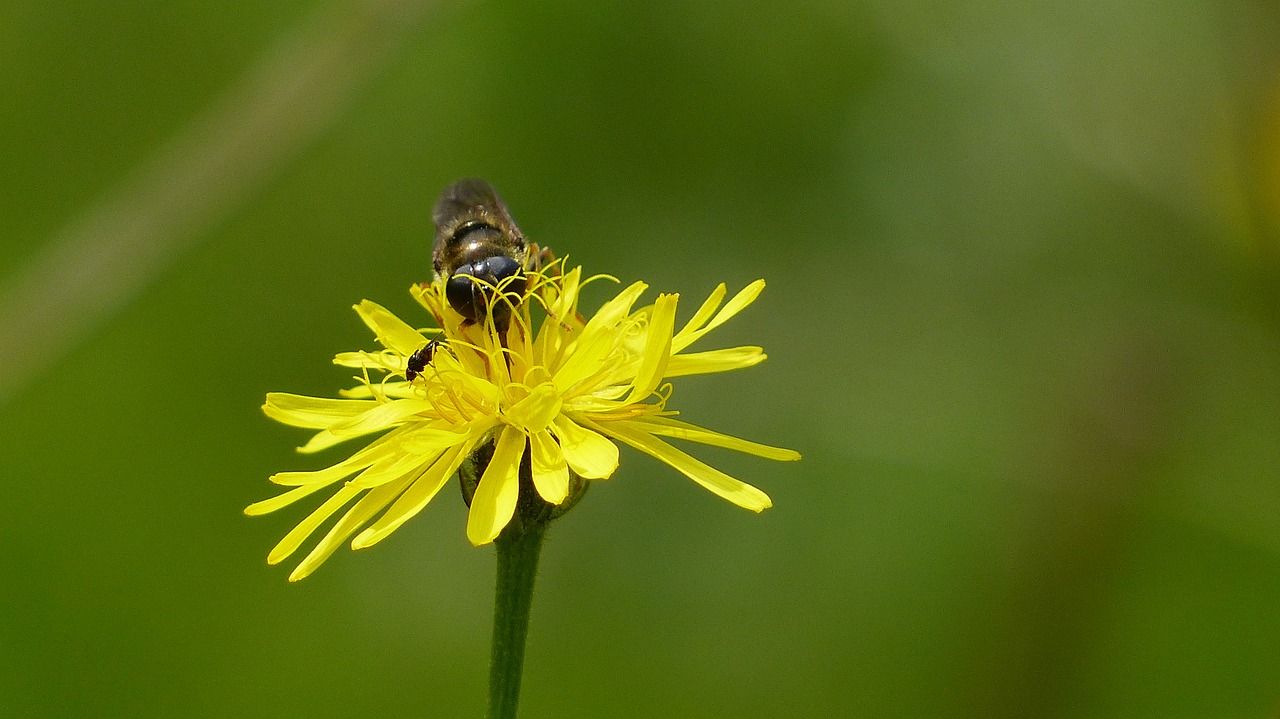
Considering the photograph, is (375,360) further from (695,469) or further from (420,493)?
(695,469)

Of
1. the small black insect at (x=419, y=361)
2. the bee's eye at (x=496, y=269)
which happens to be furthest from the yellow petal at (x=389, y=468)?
the bee's eye at (x=496, y=269)

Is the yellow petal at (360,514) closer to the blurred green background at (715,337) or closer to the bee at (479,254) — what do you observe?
the bee at (479,254)

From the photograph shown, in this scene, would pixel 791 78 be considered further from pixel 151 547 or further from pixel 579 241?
pixel 151 547

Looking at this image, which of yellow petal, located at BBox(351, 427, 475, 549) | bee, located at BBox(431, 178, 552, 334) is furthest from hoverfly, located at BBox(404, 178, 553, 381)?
yellow petal, located at BBox(351, 427, 475, 549)

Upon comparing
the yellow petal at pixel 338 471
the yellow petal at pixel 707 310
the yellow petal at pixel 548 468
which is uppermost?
the yellow petal at pixel 707 310

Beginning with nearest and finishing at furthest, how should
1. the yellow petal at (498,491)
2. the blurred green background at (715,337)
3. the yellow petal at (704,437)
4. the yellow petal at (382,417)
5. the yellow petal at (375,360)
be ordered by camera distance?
the yellow petal at (498,491), the yellow petal at (704,437), the yellow petal at (382,417), the yellow petal at (375,360), the blurred green background at (715,337)

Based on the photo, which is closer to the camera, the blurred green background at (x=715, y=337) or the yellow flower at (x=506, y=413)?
the yellow flower at (x=506, y=413)

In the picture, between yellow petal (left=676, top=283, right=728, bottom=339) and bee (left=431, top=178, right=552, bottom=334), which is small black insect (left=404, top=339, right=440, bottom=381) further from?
yellow petal (left=676, top=283, right=728, bottom=339)

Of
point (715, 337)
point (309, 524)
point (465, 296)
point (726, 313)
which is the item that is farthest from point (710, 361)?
point (715, 337)
